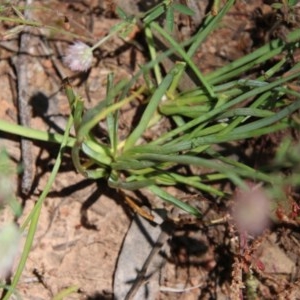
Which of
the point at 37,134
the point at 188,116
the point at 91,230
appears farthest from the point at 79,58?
the point at 91,230

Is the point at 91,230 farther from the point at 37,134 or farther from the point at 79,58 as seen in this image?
the point at 79,58

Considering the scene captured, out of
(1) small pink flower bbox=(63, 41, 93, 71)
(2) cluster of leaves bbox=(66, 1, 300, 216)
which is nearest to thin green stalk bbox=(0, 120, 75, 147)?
(2) cluster of leaves bbox=(66, 1, 300, 216)

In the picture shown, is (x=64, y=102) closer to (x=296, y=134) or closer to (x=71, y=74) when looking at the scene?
(x=71, y=74)

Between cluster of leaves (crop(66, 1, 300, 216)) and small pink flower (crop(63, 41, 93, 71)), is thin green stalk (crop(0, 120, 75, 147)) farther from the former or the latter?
small pink flower (crop(63, 41, 93, 71))

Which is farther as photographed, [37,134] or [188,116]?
[188,116]

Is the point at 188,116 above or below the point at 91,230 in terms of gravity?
above

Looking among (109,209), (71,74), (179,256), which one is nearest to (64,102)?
(71,74)

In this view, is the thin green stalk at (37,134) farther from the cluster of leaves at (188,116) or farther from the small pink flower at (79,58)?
the small pink flower at (79,58)

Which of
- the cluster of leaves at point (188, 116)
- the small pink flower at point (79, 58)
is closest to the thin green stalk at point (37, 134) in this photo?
the cluster of leaves at point (188, 116)

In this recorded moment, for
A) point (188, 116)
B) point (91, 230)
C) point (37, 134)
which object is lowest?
point (91, 230)
